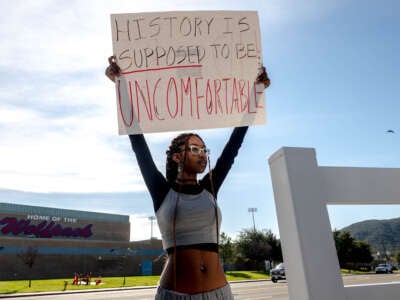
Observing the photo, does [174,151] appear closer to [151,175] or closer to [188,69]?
[151,175]

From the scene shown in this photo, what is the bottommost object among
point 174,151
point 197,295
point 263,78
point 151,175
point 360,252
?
point 360,252

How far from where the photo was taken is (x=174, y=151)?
73.4 inches

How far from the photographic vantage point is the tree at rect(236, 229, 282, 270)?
49844 millimetres

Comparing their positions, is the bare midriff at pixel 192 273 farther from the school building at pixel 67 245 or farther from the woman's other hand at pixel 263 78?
the school building at pixel 67 245

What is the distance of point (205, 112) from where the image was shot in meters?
2.13

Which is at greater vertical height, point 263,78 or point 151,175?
point 263,78

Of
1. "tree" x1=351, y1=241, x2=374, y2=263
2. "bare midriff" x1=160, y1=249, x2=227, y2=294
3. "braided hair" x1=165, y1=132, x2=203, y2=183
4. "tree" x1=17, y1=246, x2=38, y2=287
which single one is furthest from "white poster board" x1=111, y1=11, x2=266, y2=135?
"tree" x1=351, y1=241, x2=374, y2=263

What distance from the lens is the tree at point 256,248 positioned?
49844 millimetres

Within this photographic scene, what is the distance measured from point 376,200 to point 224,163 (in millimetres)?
901

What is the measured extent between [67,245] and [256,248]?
26845mm

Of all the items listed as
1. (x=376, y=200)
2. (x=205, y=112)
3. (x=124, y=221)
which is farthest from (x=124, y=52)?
(x=124, y=221)

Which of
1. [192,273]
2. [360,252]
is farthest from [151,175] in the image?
[360,252]

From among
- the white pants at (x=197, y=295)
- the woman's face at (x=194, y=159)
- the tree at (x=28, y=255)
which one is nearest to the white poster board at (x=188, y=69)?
the woman's face at (x=194, y=159)

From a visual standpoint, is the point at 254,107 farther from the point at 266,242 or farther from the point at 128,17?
the point at 266,242
